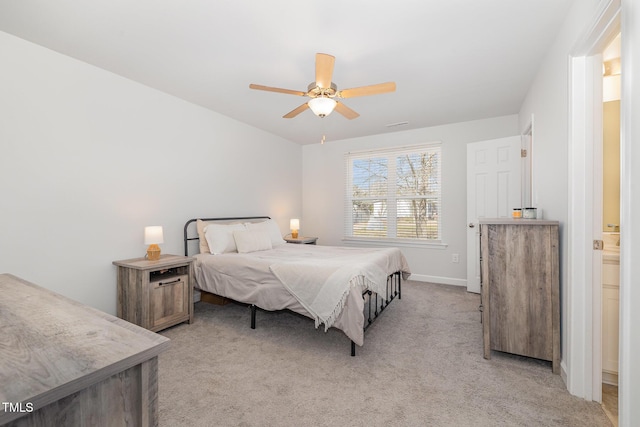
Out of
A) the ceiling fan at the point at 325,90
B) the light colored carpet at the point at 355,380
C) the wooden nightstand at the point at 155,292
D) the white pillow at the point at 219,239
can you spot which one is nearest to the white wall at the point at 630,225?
the light colored carpet at the point at 355,380

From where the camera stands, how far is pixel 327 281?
2.44 meters

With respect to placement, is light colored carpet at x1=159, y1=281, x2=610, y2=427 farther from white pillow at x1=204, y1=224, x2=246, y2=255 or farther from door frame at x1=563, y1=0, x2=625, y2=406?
white pillow at x1=204, y1=224, x2=246, y2=255

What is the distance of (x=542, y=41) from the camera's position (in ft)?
7.80

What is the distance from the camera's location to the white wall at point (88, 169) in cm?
236

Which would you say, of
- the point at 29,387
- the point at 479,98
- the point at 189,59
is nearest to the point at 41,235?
the point at 189,59

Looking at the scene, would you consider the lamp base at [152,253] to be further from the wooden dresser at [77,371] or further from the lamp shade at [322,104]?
the lamp shade at [322,104]

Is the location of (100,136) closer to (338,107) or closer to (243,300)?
(243,300)

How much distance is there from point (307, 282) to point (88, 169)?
94.4 inches

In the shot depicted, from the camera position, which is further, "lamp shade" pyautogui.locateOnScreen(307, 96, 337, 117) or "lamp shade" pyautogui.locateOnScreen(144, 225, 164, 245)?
"lamp shade" pyautogui.locateOnScreen(144, 225, 164, 245)

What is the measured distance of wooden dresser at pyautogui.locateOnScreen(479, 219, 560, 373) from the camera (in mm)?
2107

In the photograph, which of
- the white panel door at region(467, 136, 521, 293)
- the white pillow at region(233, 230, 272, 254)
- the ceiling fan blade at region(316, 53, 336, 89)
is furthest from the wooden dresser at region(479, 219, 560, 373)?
the white pillow at region(233, 230, 272, 254)

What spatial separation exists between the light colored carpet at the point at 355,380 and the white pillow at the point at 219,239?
90 centimetres

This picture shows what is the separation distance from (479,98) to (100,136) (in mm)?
4329

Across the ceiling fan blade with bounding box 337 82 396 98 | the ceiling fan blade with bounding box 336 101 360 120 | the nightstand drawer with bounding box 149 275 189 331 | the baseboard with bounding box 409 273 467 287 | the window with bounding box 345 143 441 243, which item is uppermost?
the ceiling fan blade with bounding box 337 82 396 98
